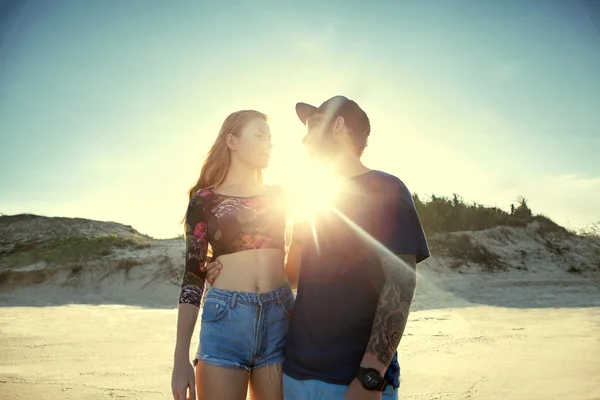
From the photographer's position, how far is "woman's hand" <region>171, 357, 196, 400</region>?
2.29m

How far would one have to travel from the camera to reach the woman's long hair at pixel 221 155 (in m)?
2.91

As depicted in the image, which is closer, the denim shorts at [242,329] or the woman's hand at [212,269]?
the denim shorts at [242,329]

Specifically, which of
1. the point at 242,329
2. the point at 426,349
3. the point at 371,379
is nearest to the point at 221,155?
the point at 242,329

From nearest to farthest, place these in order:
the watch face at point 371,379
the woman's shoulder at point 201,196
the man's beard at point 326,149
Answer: the watch face at point 371,379 < the man's beard at point 326,149 < the woman's shoulder at point 201,196

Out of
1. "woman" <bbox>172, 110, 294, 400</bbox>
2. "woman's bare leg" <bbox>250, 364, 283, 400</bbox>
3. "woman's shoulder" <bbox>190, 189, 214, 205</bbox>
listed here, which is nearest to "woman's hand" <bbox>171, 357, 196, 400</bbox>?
"woman" <bbox>172, 110, 294, 400</bbox>

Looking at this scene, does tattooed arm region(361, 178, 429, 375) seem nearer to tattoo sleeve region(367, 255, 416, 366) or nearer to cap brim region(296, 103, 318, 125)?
tattoo sleeve region(367, 255, 416, 366)

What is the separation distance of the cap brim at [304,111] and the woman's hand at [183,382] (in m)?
1.37

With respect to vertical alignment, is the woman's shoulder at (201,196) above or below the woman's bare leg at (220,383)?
above

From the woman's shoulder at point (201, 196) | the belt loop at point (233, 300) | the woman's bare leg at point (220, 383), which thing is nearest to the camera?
the woman's bare leg at point (220, 383)

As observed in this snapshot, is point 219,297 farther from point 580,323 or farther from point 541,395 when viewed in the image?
point 580,323

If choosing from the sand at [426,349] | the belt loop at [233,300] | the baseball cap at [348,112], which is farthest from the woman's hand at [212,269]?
the sand at [426,349]

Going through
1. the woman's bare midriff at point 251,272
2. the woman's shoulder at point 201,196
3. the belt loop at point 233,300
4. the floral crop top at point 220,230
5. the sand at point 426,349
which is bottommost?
the sand at point 426,349

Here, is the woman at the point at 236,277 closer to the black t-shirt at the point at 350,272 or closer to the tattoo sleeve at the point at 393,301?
the black t-shirt at the point at 350,272

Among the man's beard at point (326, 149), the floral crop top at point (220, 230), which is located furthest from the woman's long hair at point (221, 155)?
the man's beard at point (326, 149)
